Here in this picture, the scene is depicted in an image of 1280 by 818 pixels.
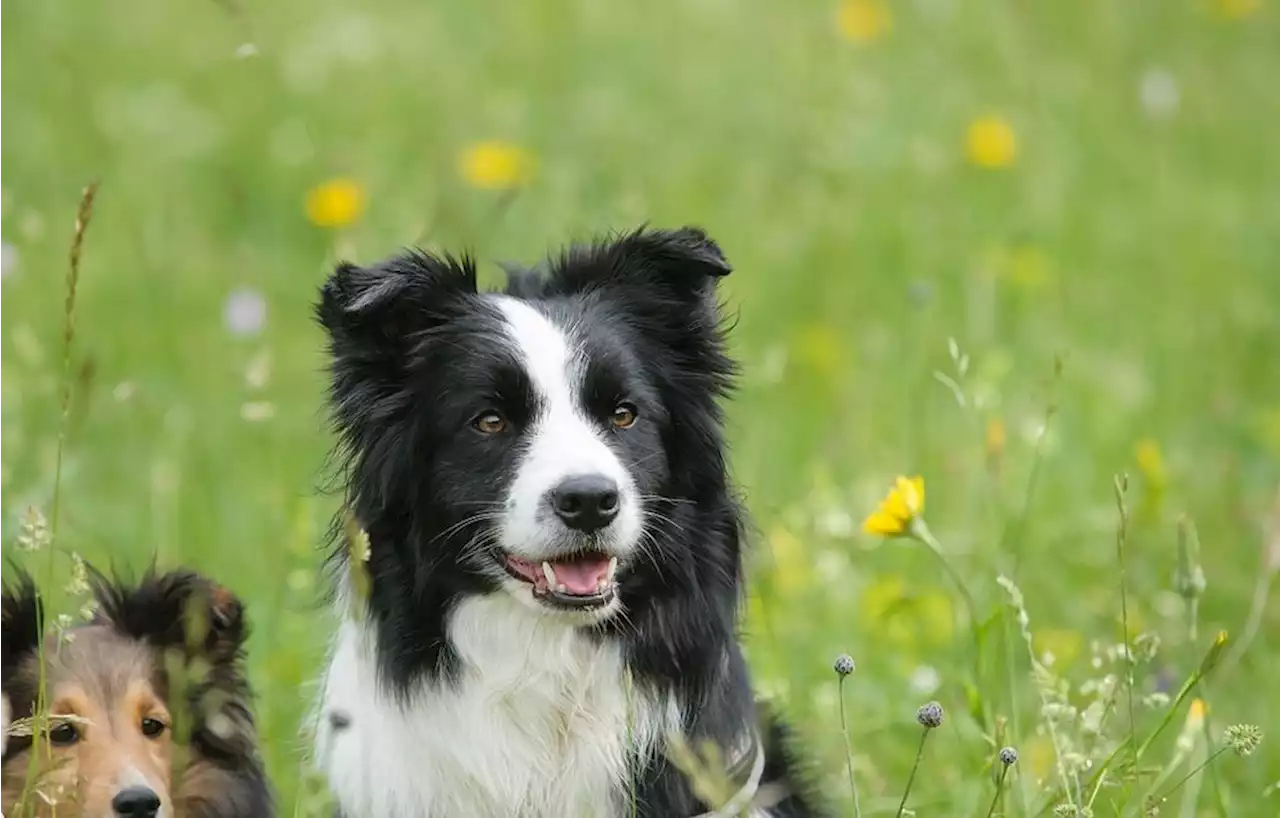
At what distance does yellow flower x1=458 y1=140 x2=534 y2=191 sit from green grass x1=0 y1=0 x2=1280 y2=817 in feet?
0.51

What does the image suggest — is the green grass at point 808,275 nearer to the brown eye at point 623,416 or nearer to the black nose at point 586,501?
the brown eye at point 623,416

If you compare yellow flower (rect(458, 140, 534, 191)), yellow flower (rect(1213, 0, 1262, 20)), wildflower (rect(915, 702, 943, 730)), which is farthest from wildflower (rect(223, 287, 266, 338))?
yellow flower (rect(1213, 0, 1262, 20))

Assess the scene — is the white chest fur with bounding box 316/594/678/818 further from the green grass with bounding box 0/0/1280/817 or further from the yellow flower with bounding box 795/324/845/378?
the yellow flower with bounding box 795/324/845/378

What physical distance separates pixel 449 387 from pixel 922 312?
Answer: 384 cm

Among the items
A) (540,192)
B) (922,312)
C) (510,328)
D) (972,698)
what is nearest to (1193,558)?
(972,698)

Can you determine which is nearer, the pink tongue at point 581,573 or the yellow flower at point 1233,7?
the pink tongue at point 581,573

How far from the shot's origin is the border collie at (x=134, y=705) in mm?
3566

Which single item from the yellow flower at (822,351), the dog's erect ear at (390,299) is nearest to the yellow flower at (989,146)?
the yellow flower at (822,351)

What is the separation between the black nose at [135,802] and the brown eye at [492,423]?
0.96 meters

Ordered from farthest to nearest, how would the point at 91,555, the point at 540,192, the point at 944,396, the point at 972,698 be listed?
the point at 540,192, the point at 944,396, the point at 91,555, the point at 972,698

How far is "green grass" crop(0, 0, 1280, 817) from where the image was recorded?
5.20 meters

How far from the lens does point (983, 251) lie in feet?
24.4

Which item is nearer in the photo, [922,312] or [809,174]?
[922,312]

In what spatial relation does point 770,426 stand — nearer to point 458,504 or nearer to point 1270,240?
point 1270,240
